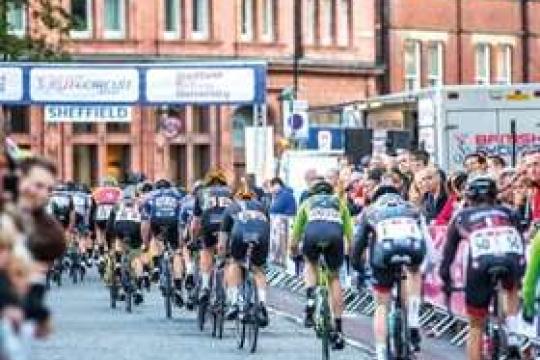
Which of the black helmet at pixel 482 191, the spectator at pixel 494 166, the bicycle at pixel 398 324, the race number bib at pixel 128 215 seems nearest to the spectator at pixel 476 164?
the spectator at pixel 494 166

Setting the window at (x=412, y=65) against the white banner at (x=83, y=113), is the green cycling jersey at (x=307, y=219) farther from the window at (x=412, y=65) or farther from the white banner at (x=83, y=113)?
the window at (x=412, y=65)

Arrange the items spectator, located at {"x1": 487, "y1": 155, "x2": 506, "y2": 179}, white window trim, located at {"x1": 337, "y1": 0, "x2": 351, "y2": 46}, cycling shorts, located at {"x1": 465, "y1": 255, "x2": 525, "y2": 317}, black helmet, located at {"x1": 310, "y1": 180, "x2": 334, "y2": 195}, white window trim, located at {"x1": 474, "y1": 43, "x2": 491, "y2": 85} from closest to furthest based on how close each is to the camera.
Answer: cycling shorts, located at {"x1": 465, "y1": 255, "x2": 525, "y2": 317} → black helmet, located at {"x1": 310, "y1": 180, "x2": 334, "y2": 195} → spectator, located at {"x1": 487, "y1": 155, "x2": 506, "y2": 179} → white window trim, located at {"x1": 337, "y1": 0, "x2": 351, "y2": 46} → white window trim, located at {"x1": 474, "y1": 43, "x2": 491, "y2": 85}

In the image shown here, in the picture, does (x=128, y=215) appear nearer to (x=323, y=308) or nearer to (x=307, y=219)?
(x=307, y=219)

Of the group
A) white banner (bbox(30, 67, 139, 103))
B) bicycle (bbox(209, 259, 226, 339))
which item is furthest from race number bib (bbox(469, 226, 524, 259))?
white banner (bbox(30, 67, 139, 103))

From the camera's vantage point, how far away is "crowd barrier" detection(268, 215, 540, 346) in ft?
70.3

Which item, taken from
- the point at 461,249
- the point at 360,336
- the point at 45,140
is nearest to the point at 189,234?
the point at 360,336

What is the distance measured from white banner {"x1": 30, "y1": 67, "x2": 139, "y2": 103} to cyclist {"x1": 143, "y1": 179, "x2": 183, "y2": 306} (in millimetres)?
A: 12568

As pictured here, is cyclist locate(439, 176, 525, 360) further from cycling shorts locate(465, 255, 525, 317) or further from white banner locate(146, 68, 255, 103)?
white banner locate(146, 68, 255, 103)

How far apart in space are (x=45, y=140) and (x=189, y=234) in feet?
145

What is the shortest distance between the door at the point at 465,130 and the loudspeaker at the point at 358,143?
3.82 meters

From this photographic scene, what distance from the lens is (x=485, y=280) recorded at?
17.7 metres

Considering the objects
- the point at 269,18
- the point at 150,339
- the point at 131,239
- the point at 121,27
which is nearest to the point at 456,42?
the point at 269,18

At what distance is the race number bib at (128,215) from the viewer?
30.8m

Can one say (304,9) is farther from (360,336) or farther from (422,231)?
(422,231)
